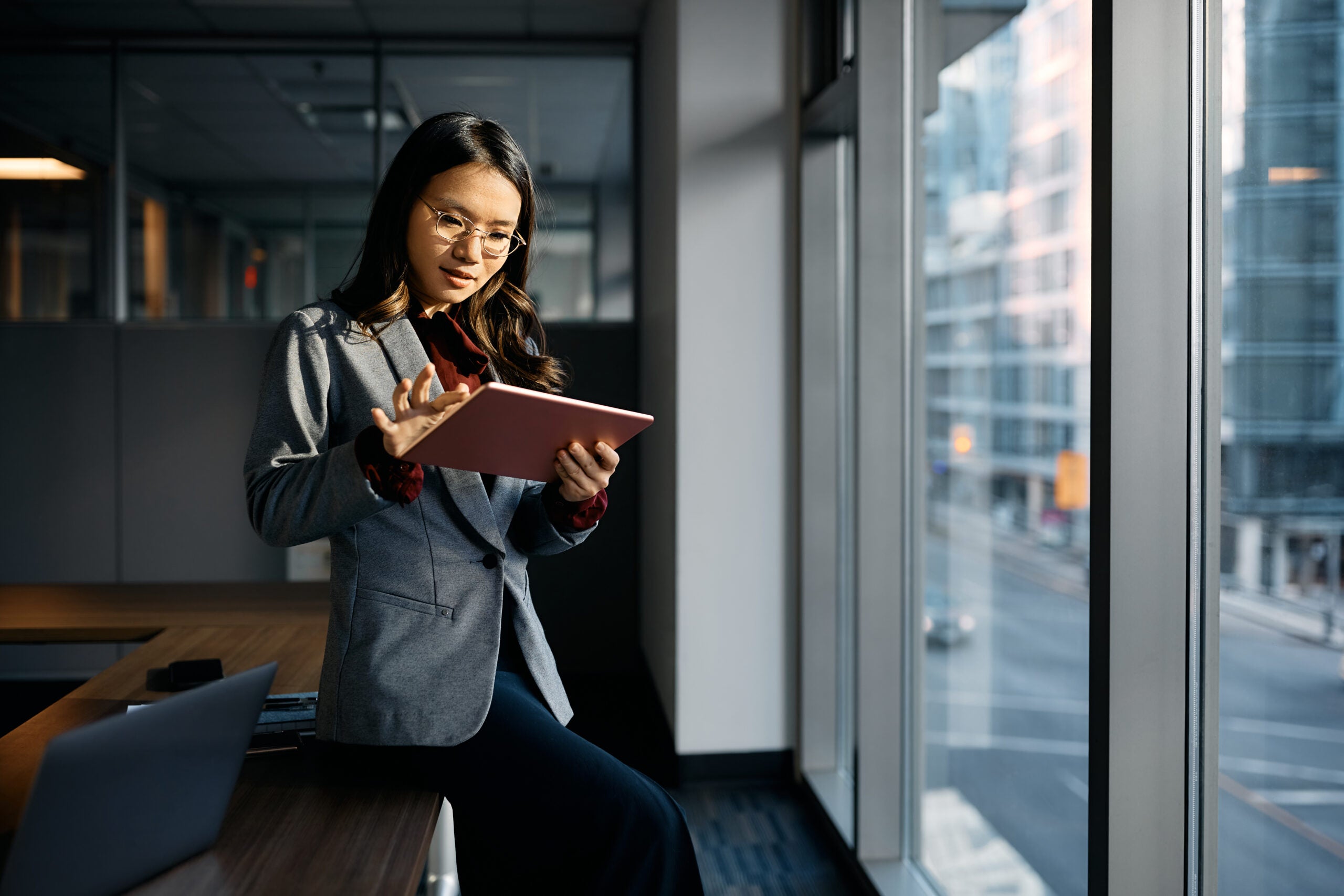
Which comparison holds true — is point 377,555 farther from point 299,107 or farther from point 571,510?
point 299,107

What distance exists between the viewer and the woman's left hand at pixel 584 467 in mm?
1127

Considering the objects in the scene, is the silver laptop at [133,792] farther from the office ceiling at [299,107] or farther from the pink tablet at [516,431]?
the office ceiling at [299,107]

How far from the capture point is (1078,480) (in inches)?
62.7

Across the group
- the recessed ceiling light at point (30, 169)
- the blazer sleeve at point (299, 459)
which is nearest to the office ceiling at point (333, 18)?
the recessed ceiling light at point (30, 169)

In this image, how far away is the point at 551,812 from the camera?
1.09m

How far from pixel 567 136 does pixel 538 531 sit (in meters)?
3.35

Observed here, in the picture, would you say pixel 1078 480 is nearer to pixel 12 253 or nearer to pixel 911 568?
pixel 911 568

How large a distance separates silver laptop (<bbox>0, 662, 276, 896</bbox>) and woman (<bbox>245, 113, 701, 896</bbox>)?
0.63 ft

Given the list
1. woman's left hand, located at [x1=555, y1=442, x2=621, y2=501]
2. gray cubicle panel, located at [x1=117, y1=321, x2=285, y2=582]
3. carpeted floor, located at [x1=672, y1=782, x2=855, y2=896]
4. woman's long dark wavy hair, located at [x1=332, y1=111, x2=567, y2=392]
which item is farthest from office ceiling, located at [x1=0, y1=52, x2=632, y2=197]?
woman's left hand, located at [x1=555, y1=442, x2=621, y2=501]

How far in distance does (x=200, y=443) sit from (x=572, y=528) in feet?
11.2

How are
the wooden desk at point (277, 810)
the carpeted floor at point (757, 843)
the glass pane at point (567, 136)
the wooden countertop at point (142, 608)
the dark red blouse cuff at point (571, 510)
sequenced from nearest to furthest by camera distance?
the wooden desk at point (277, 810) → the dark red blouse cuff at point (571, 510) → the wooden countertop at point (142, 608) → the carpeted floor at point (757, 843) → the glass pane at point (567, 136)

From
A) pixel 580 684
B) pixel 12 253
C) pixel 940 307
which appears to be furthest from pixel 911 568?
pixel 12 253

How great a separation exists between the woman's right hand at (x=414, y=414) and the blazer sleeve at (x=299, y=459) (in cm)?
5

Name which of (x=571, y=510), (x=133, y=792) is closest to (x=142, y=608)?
(x=571, y=510)
